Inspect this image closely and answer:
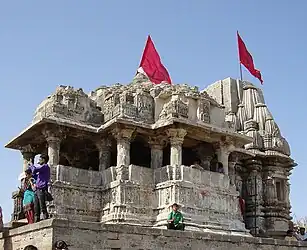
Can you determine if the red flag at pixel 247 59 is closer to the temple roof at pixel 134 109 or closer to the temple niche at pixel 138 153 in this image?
the temple niche at pixel 138 153

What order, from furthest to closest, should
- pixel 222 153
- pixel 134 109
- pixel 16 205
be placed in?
pixel 222 153
pixel 16 205
pixel 134 109

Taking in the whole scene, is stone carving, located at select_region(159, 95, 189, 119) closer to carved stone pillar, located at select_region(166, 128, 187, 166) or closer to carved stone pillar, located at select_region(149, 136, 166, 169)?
carved stone pillar, located at select_region(166, 128, 187, 166)

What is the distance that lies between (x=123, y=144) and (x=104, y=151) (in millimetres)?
1521

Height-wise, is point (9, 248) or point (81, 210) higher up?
point (81, 210)

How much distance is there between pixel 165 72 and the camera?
30766 mm

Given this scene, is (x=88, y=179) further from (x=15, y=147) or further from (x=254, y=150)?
(x=254, y=150)

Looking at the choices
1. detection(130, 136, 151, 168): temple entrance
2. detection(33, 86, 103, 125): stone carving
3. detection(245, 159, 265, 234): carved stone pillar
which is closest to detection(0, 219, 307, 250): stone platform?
detection(33, 86, 103, 125): stone carving

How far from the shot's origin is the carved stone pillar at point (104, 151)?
26016mm

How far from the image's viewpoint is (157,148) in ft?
85.5

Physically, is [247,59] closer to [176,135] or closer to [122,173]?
[176,135]

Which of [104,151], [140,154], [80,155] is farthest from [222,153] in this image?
[80,155]

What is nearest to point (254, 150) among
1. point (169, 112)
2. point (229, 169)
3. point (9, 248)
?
point (229, 169)

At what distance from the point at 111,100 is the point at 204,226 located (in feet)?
22.6

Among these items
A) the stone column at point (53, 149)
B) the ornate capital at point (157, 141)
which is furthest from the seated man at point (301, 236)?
the stone column at point (53, 149)
